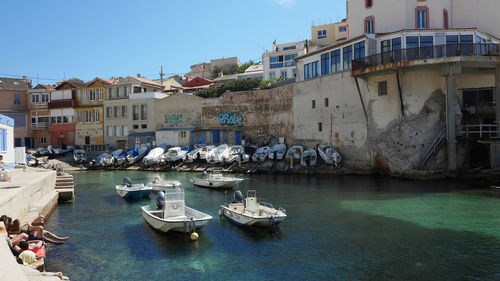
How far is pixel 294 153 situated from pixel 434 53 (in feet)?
55.0

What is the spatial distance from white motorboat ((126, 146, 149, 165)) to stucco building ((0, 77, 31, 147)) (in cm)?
2303

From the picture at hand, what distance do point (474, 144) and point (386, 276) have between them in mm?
27181

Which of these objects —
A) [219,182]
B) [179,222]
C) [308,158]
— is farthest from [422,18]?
[179,222]

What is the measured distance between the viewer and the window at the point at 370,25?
38.6m

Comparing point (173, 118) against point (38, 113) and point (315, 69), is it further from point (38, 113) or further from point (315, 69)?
point (38, 113)

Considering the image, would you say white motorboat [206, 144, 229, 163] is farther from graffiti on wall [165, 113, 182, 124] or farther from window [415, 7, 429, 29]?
window [415, 7, 429, 29]

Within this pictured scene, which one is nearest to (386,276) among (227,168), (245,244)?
(245,244)

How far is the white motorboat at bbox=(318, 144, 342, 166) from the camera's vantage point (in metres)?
38.1

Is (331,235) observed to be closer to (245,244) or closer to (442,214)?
(245,244)

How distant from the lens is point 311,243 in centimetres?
1516

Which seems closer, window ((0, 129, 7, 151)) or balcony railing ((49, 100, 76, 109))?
window ((0, 129, 7, 151))

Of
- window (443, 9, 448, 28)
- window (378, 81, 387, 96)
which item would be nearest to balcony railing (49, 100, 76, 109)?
window (378, 81, 387, 96)

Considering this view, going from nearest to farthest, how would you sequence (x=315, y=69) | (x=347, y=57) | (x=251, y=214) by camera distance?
(x=251, y=214) → (x=347, y=57) → (x=315, y=69)

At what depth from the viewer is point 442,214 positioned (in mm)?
19484
